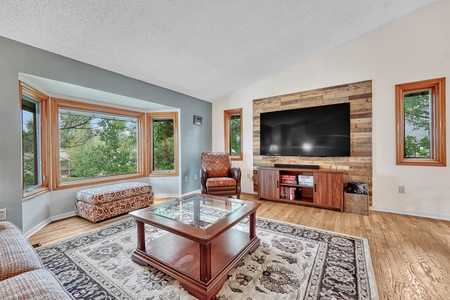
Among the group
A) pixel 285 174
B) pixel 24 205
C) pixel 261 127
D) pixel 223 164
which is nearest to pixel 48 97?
pixel 24 205

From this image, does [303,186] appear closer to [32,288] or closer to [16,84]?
[32,288]

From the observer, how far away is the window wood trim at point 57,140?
9.16 ft

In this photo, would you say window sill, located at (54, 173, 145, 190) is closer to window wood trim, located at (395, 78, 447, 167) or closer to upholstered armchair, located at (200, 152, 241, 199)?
upholstered armchair, located at (200, 152, 241, 199)

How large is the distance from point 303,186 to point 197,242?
2.50m

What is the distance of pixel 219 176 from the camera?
390cm

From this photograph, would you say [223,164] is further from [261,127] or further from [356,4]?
[356,4]

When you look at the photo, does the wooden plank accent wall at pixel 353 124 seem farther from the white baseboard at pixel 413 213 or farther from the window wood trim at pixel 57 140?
the window wood trim at pixel 57 140

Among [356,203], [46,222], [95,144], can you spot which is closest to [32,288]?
[46,222]

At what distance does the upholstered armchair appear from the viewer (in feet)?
11.2

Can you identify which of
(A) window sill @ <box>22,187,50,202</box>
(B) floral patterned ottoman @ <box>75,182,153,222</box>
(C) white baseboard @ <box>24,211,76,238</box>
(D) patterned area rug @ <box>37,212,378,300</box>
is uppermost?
(A) window sill @ <box>22,187,50,202</box>

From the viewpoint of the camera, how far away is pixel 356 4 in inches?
94.6

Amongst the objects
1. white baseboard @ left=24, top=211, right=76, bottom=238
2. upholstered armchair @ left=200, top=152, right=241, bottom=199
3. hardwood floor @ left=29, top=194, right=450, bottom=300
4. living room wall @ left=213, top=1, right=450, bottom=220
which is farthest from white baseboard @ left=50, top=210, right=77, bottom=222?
living room wall @ left=213, top=1, right=450, bottom=220

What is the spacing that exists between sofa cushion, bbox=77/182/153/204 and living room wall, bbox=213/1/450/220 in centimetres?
364

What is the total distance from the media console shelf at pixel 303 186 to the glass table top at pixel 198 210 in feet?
5.45
